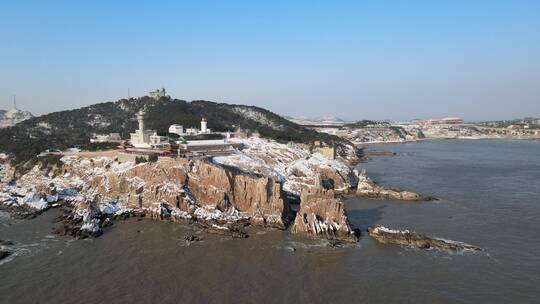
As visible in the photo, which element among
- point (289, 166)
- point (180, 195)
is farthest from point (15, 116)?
point (180, 195)

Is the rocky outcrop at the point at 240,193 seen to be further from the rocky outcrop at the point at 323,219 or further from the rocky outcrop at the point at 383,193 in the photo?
the rocky outcrop at the point at 383,193

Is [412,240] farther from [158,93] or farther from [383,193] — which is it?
[158,93]

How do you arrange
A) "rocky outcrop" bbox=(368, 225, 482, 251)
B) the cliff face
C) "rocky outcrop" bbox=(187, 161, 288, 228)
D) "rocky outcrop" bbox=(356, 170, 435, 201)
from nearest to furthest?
"rocky outcrop" bbox=(368, 225, 482, 251) < the cliff face < "rocky outcrop" bbox=(187, 161, 288, 228) < "rocky outcrop" bbox=(356, 170, 435, 201)

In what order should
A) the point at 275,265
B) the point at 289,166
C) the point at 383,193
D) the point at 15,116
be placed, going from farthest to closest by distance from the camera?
the point at 15,116
the point at 289,166
the point at 383,193
the point at 275,265

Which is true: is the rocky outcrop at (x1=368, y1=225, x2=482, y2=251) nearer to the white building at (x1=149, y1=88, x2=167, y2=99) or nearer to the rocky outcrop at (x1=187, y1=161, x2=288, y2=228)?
the rocky outcrop at (x1=187, y1=161, x2=288, y2=228)

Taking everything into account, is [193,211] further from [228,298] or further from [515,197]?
[515,197]

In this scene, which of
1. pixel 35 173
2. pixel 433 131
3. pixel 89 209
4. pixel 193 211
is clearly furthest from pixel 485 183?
pixel 433 131

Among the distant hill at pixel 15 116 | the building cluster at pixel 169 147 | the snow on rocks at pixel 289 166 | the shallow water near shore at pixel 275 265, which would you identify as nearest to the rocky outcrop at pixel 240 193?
the shallow water near shore at pixel 275 265

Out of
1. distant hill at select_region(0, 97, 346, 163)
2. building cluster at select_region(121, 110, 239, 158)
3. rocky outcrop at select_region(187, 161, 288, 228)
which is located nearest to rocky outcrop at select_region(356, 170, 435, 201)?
rocky outcrop at select_region(187, 161, 288, 228)
